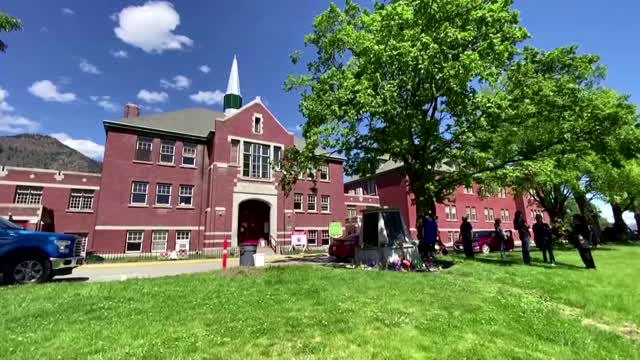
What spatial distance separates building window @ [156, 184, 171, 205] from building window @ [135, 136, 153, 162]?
8.07 feet

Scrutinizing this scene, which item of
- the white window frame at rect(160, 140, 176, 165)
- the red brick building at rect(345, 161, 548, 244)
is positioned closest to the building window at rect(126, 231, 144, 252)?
the white window frame at rect(160, 140, 176, 165)

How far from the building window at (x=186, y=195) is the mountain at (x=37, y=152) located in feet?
102

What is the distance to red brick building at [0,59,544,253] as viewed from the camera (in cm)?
2547

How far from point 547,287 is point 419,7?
11.5 meters

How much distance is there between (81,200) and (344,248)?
2087cm

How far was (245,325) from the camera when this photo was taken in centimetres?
604

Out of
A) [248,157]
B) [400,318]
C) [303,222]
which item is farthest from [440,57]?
[303,222]

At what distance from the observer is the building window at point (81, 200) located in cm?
2605

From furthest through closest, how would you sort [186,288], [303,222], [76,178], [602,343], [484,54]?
[303,222], [76,178], [484,54], [186,288], [602,343]

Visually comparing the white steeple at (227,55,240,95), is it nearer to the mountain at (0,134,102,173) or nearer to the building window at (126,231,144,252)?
the building window at (126,231,144,252)

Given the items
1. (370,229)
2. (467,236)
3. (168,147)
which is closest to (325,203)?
(168,147)

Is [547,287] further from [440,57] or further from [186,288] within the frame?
[186,288]

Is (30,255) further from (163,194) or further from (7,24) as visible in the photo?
(163,194)

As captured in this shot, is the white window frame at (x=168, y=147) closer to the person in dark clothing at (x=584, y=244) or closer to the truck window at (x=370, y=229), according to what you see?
the truck window at (x=370, y=229)
